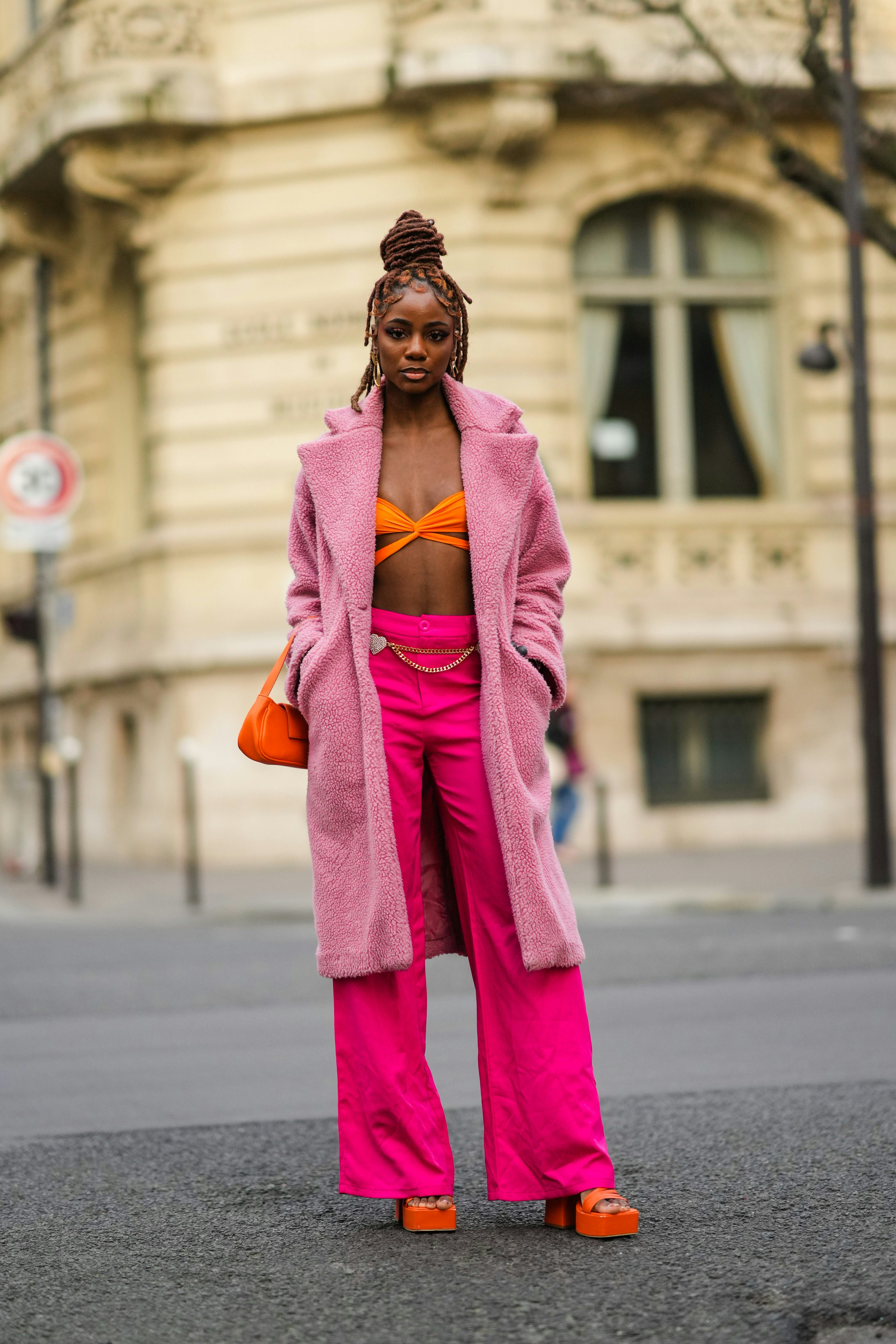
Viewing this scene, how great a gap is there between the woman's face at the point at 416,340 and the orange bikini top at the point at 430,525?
27 centimetres

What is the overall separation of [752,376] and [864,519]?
574 centimetres

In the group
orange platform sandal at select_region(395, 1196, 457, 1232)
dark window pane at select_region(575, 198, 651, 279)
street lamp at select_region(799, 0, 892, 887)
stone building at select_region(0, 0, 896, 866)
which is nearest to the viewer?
orange platform sandal at select_region(395, 1196, 457, 1232)

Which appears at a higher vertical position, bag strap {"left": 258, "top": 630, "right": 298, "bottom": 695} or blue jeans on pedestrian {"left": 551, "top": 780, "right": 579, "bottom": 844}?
bag strap {"left": 258, "top": 630, "right": 298, "bottom": 695}

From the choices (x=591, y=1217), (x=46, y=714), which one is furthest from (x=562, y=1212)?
(x=46, y=714)

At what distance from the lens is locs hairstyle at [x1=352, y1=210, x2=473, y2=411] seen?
175 inches

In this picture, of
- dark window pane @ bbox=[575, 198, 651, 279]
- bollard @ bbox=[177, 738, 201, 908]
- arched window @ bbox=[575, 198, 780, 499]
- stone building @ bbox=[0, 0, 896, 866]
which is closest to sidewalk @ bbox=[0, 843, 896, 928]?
bollard @ bbox=[177, 738, 201, 908]

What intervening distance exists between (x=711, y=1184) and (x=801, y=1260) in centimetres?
74

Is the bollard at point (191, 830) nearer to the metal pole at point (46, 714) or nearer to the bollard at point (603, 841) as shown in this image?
the metal pole at point (46, 714)

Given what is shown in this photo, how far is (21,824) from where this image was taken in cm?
1805

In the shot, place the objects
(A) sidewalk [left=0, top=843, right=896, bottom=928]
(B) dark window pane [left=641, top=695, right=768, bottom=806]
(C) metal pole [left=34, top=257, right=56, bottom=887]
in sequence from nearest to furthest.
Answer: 1. (A) sidewalk [left=0, top=843, right=896, bottom=928]
2. (C) metal pole [left=34, top=257, right=56, bottom=887]
3. (B) dark window pane [left=641, top=695, right=768, bottom=806]

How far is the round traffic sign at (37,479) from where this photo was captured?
52.8ft

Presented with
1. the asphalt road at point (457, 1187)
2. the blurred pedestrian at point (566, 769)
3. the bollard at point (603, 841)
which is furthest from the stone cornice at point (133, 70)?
the asphalt road at point (457, 1187)

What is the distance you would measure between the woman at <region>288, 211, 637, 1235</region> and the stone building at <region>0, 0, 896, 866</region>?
12.9 m

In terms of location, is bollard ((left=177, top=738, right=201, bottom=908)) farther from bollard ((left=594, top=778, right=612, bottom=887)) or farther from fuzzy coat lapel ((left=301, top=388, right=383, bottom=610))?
fuzzy coat lapel ((left=301, top=388, right=383, bottom=610))
